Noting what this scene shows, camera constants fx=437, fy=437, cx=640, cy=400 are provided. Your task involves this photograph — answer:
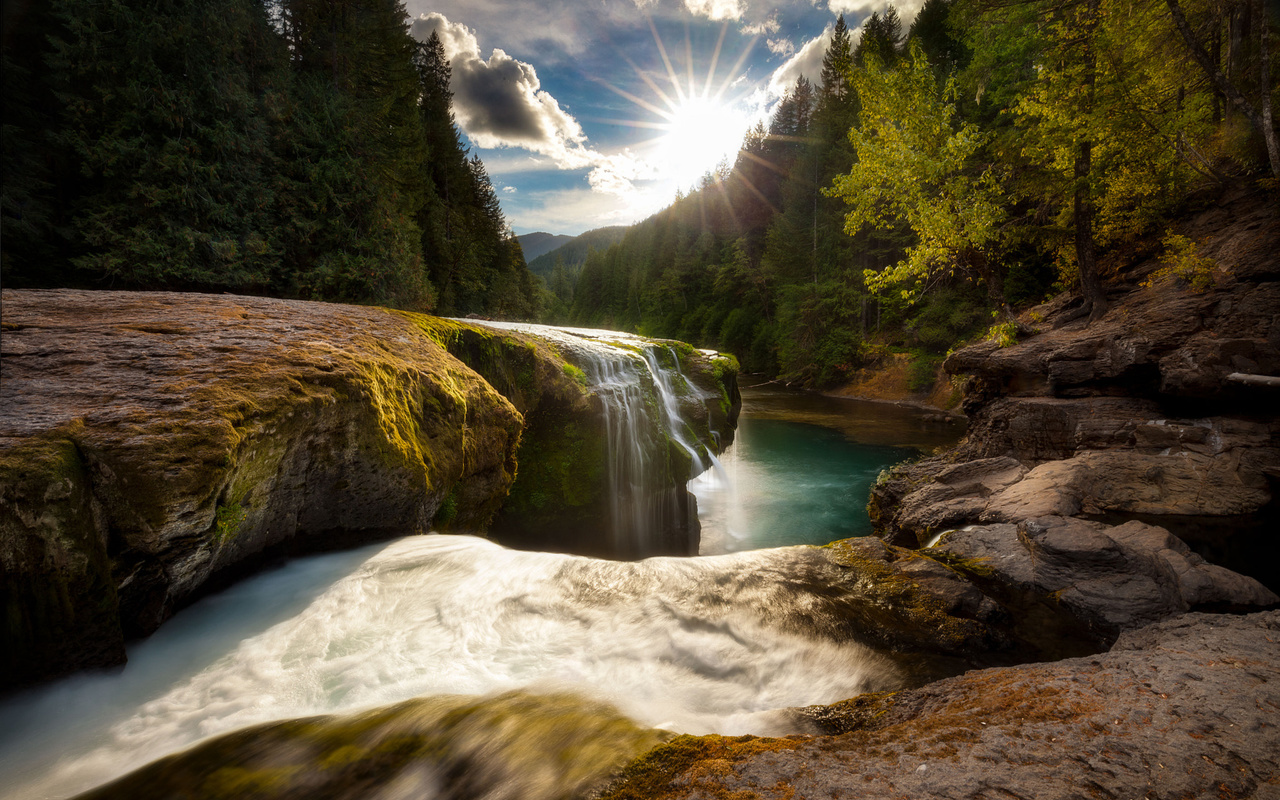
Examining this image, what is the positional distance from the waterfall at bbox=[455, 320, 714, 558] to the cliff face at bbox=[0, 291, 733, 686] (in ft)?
9.63

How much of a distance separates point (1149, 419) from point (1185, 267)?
9.37 feet

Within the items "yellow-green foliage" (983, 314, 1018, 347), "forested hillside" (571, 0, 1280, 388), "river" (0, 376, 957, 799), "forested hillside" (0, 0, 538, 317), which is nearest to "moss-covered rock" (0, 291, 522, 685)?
"river" (0, 376, 957, 799)

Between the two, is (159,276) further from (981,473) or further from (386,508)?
(981,473)

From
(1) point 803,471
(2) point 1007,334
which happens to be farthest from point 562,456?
(2) point 1007,334

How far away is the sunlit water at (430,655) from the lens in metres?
2.05

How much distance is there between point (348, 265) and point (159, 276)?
4695 mm

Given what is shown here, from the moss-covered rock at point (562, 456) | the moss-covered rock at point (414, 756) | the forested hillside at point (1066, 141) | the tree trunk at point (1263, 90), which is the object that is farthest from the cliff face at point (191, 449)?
Result: the tree trunk at point (1263, 90)

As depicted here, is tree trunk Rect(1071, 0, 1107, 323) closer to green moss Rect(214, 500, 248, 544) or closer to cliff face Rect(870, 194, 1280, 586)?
cliff face Rect(870, 194, 1280, 586)

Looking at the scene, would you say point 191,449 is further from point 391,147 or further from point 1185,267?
point 391,147

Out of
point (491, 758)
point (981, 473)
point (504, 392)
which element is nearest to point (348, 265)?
point (504, 392)

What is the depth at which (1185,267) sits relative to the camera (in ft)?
24.3

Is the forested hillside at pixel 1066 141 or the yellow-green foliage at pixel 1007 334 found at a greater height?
the forested hillside at pixel 1066 141

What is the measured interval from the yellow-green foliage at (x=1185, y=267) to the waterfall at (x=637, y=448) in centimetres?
877

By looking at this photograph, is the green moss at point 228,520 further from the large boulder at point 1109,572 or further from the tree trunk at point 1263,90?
the tree trunk at point 1263,90
